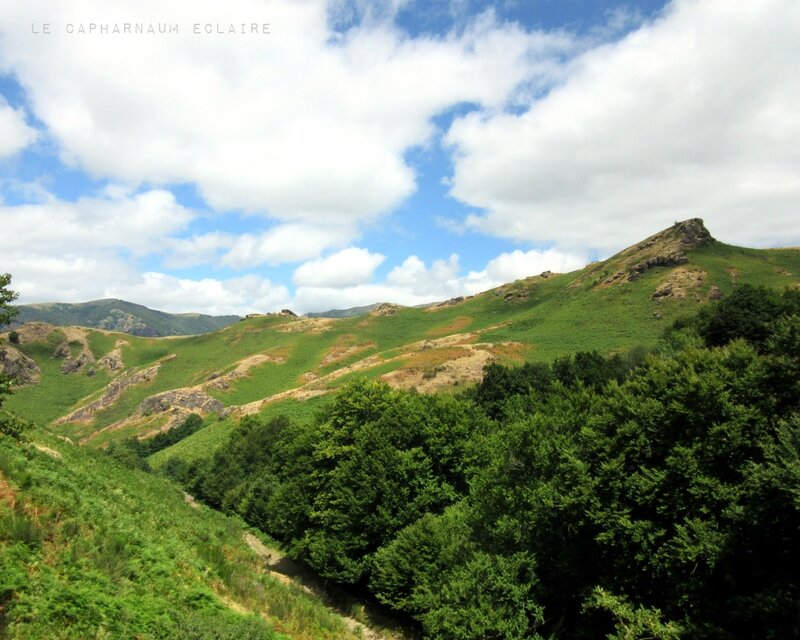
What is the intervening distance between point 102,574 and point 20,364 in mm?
172460

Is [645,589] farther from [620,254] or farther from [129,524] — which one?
[620,254]

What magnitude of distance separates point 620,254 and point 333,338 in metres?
98.3

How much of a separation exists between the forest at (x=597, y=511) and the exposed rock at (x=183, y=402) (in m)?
74.3

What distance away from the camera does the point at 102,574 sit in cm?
1159

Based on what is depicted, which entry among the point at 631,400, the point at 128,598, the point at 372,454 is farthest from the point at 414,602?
the point at 128,598

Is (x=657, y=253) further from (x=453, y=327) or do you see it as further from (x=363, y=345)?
(x=363, y=345)

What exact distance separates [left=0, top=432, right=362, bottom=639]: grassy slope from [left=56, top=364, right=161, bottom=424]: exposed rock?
124 meters

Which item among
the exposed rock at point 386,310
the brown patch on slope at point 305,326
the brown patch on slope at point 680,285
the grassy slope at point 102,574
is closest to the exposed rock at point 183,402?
the brown patch on slope at point 305,326

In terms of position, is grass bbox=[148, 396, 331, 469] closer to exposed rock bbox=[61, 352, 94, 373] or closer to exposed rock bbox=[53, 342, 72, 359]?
exposed rock bbox=[61, 352, 94, 373]

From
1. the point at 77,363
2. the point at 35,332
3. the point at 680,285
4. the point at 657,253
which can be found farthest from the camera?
the point at 35,332

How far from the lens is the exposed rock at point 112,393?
387 ft

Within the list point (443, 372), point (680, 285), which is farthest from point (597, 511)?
point (680, 285)

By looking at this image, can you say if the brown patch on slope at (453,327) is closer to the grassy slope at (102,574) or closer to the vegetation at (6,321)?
the grassy slope at (102,574)

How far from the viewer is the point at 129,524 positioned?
1548 centimetres
